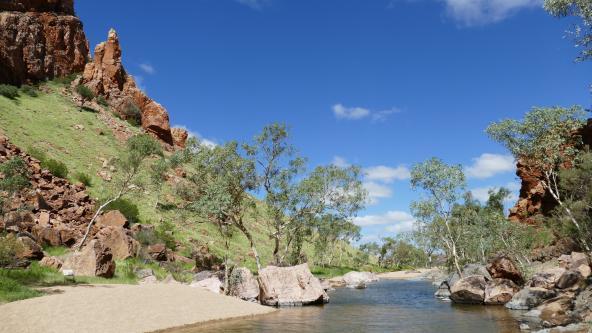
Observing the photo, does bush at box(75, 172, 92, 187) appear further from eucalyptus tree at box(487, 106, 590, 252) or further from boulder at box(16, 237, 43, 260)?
eucalyptus tree at box(487, 106, 590, 252)

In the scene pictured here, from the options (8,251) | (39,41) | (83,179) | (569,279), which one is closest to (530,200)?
(569,279)

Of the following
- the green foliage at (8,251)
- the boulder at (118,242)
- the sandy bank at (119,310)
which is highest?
the boulder at (118,242)

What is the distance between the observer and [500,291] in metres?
36.6

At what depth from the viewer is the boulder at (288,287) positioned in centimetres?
3666

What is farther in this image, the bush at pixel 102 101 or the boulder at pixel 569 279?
the bush at pixel 102 101

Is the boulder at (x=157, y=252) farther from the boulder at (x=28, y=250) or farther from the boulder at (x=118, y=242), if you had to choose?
the boulder at (x=28, y=250)

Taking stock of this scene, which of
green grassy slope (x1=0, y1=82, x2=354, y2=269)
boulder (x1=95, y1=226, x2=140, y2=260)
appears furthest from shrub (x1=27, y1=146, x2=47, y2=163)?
boulder (x1=95, y1=226, x2=140, y2=260)

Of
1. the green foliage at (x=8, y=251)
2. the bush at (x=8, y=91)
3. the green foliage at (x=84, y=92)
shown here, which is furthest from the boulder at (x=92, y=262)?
the green foliage at (x=84, y=92)

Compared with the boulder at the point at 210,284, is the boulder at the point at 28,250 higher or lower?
higher

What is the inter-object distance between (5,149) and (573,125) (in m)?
60.2

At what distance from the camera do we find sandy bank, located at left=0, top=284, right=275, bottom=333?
19.6 metres

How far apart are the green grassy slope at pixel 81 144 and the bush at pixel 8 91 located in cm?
120

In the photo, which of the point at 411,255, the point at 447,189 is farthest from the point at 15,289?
the point at 411,255

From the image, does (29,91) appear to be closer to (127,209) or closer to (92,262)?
(127,209)
